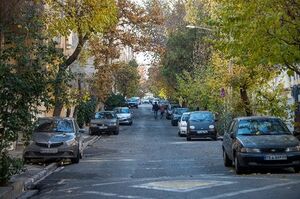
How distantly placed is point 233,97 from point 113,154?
29.2 ft

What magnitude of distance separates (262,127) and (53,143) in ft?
23.0

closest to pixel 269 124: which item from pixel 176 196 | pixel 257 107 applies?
pixel 176 196

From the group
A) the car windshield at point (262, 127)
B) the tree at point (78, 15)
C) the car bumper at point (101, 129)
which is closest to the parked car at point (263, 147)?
the car windshield at point (262, 127)

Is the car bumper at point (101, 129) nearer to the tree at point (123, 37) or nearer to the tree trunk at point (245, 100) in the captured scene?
the tree at point (123, 37)

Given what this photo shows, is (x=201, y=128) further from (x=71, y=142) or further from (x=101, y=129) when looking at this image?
(x=71, y=142)

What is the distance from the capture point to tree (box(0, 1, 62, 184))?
1268 cm

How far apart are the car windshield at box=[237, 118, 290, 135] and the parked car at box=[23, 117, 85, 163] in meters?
Result: 6.06

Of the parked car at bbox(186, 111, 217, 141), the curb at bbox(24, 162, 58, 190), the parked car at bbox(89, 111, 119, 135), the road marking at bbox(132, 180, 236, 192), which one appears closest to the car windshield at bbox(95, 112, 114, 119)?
the parked car at bbox(89, 111, 119, 135)

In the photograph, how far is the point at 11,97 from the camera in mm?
12789

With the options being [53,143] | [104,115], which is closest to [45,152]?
[53,143]

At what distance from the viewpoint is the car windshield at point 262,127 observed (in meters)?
16.3

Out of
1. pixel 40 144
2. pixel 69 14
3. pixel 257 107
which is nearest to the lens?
pixel 40 144

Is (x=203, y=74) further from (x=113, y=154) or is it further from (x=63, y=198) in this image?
(x=63, y=198)

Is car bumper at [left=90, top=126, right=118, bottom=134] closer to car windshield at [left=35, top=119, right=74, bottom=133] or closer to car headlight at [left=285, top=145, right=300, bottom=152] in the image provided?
car windshield at [left=35, top=119, right=74, bottom=133]
